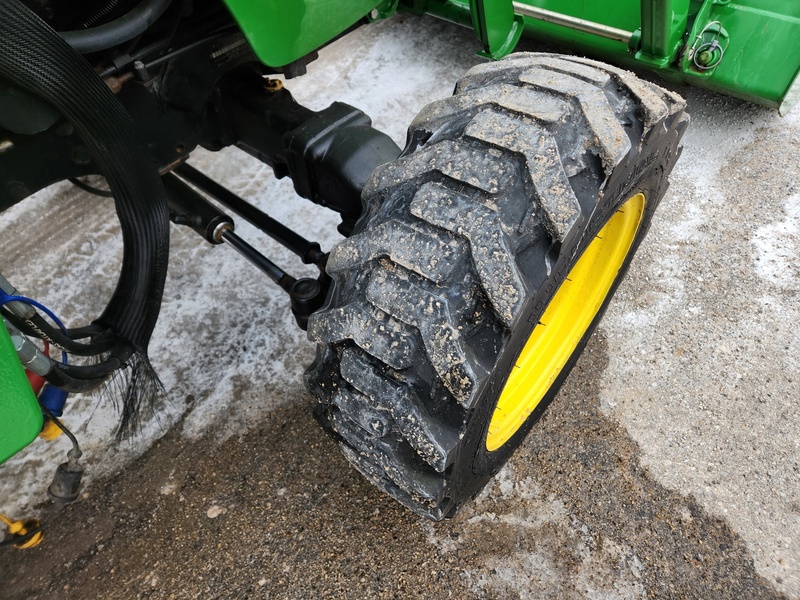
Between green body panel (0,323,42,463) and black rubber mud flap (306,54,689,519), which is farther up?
black rubber mud flap (306,54,689,519)

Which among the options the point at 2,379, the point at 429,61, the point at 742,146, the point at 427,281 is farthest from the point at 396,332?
the point at 429,61

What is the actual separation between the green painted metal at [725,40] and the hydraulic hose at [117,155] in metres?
1.52

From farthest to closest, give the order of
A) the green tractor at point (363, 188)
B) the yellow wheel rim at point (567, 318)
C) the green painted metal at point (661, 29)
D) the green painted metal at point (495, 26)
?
the green painted metal at point (495, 26) → the green painted metal at point (661, 29) → the yellow wheel rim at point (567, 318) → the green tractor at point (363, 188)

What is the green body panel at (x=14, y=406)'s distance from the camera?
2.93 ft

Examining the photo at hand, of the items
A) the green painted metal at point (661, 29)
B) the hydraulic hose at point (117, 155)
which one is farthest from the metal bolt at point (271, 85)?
the green painted metal at point (661, 29)

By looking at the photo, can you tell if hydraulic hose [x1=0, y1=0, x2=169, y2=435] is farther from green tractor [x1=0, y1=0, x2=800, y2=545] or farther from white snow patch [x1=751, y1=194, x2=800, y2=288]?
white snow patch [x1=751, y1=194, x2=800, y2=288]

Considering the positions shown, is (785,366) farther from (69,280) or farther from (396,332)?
(69,280)

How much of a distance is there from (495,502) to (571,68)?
1.20m

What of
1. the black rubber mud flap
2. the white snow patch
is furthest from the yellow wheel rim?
the white snow patch

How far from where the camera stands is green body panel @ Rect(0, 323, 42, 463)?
895 millimetres

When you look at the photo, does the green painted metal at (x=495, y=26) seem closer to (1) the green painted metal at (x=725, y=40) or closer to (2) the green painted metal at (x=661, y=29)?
(1) the green painted metal at (x=725, y=40)

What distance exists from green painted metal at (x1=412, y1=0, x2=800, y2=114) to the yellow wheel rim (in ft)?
2.87

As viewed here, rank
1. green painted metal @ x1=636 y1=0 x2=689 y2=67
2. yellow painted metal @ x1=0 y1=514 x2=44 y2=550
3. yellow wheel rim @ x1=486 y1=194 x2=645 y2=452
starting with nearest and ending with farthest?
yellow painted metal @ x1=0 y1=514 x2=44 y2=550, yellow wheel rim @ x1=486 y1=194 x2=645 y2=452, green painted metal @ x1=636 y1=0 x2=689 y2=67

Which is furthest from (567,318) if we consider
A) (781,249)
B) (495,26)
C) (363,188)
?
(495,26)
